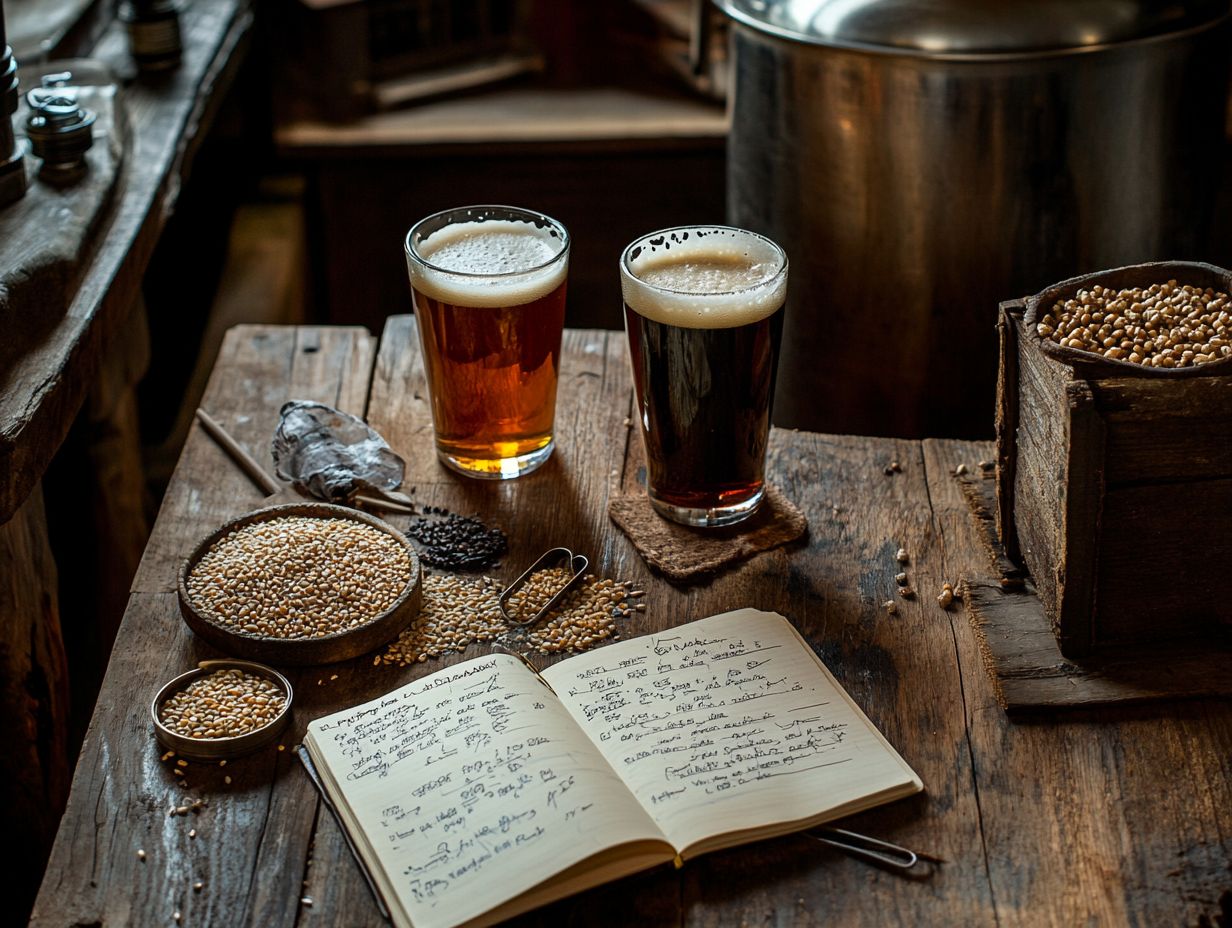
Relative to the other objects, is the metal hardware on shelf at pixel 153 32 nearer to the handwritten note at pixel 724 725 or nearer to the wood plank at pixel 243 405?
the wood plank at pixel 243 405

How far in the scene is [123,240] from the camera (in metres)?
1.93

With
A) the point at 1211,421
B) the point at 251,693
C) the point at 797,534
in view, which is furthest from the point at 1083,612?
A: the point at 251,693

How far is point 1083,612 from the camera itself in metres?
1.29

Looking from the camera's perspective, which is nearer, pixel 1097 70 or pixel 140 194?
pixel 1097 70

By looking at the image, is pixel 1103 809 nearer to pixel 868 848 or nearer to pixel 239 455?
pixel 868 848

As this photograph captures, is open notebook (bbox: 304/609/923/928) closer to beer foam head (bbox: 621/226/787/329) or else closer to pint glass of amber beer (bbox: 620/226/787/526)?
pint glass of amber beer (bbox: 620/226/787/526)

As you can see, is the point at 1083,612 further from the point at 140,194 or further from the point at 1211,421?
the point at 140,194

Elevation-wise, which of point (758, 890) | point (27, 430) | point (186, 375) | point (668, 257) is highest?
point (668, 257)

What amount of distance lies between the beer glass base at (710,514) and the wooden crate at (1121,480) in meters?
0.32

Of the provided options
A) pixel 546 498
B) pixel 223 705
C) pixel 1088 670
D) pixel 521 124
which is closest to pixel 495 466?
pixel 546 498

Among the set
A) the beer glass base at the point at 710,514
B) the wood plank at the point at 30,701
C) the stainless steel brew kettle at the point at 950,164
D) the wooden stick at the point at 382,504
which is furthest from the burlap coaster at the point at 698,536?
the wood plank at the point at 30,701

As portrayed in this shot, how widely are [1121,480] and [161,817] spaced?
35.7 inches

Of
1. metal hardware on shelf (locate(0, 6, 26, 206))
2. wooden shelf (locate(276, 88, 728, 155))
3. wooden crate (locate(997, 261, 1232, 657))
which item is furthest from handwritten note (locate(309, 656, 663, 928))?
wooden shelf (locate(276, 88, 728, 155))

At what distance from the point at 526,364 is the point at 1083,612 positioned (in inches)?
26.1
